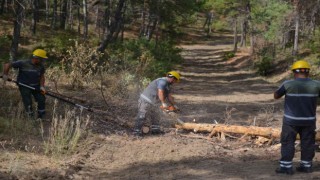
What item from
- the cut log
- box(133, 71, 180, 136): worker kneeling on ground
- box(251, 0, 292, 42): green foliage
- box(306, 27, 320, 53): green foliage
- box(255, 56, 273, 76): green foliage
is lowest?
box(255, 56, 273, 76): green foliage

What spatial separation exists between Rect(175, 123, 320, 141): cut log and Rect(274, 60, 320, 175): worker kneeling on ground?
170 cm

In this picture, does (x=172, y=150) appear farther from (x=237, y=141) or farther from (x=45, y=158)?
(x=45, y=158)

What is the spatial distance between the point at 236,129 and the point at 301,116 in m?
2.79

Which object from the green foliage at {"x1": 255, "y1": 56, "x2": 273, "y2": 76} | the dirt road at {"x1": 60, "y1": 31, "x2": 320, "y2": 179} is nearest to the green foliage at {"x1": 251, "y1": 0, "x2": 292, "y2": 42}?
the green foliage at {"x1": 255, "y1": 56, "x2": 273, "y2": 76}

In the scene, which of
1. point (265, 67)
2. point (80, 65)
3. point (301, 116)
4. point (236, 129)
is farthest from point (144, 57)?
point (265, 67)

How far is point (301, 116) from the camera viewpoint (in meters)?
6.91

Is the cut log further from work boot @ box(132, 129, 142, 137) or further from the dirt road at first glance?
work boot @ box(132, 129, 142, 137)

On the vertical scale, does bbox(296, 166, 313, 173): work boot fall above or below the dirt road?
above

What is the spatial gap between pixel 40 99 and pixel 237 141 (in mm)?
4647

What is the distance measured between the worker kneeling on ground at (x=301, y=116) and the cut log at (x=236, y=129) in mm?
1697

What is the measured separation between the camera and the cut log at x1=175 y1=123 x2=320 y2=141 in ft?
30.1

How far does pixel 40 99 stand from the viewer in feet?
33.1

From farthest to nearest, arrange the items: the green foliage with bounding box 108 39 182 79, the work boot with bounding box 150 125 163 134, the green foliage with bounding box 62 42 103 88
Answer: the green foliage with bounding box 108 39 182 79 < the green foliage with bounding box 62 42 103 88 < the work boot with bounding box 150 125 163 134

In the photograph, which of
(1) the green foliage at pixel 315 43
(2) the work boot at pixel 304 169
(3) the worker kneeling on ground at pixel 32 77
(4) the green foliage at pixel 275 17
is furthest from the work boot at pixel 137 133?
(4) the green foliage at pixel 275 17
